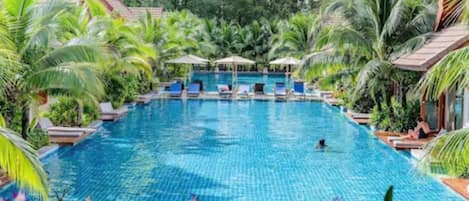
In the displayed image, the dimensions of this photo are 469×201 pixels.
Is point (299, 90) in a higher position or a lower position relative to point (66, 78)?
lower

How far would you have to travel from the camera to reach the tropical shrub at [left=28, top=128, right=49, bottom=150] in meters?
14.4

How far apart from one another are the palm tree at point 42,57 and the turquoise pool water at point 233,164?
5.73 feet

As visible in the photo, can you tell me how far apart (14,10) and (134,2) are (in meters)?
51.5

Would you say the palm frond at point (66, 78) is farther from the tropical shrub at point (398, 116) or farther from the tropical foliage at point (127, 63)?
the tropical shrub at point (398, 116)

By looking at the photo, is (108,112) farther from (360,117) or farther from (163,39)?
(163,39)

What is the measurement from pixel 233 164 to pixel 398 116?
20.3 feet

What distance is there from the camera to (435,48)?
15148mm

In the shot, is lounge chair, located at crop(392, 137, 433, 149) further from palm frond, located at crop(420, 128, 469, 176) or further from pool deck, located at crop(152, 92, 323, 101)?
pool deck, located at crop(152, 92, 323, 101)

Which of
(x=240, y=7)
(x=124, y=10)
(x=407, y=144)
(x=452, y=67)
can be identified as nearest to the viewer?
(x=452, y=67)

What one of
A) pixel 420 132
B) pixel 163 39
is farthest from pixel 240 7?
pixel 420 132

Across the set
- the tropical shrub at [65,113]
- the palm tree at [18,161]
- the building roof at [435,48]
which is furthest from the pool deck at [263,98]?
the palm tree at [18,161]

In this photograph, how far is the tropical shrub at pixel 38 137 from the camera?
14.4 meters

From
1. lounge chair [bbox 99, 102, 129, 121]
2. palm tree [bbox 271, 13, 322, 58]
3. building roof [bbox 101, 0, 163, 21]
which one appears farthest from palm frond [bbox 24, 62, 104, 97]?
palm tree [bbox 271, 13, 322, 58]

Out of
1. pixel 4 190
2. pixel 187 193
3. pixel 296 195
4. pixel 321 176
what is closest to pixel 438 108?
pixel 321 176
